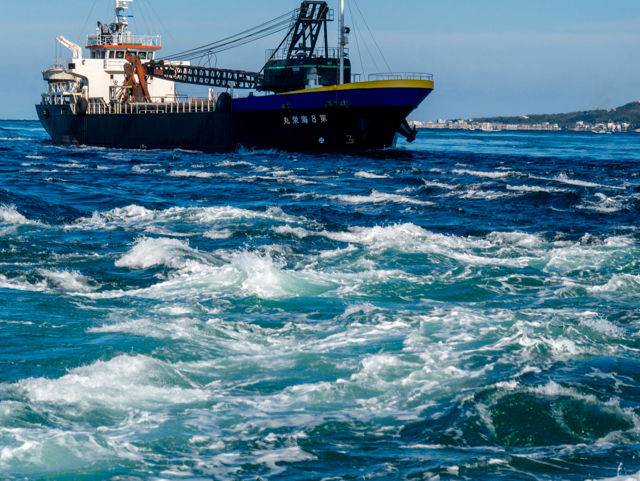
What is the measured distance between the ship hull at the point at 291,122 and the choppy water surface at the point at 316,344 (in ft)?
78.5

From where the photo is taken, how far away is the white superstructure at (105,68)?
206ft

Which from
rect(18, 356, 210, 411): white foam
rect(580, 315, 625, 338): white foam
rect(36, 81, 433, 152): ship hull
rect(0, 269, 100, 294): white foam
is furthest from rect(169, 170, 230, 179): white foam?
rect(18, 356, 210, 411): white foam

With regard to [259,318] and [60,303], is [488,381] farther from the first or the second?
[60,303]

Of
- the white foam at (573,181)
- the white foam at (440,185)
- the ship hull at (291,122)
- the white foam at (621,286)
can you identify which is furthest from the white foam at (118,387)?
the ship hull at (291,122)

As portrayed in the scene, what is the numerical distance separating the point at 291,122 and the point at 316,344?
1582 inches

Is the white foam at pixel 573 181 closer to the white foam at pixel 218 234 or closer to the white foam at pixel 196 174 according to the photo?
the white foam at pixel 196 174

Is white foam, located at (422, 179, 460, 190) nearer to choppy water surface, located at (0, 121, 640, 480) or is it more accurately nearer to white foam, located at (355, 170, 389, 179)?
white foam, located at (355, 170, 389, 179)

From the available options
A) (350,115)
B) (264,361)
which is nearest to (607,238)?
(264,361)

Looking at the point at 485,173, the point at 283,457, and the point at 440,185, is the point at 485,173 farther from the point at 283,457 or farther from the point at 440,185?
the point at 283,457

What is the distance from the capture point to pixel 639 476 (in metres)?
6.32

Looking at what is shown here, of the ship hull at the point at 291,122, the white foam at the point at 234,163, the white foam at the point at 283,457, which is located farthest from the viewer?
the ship hull at the point at 291,122

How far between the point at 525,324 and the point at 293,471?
584 centimetres

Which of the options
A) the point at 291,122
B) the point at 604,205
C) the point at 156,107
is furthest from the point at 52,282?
the point at 156,107

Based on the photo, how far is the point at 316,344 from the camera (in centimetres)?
1041
